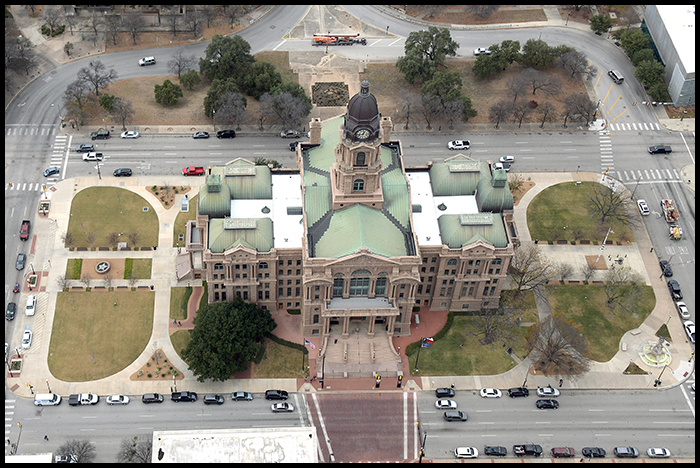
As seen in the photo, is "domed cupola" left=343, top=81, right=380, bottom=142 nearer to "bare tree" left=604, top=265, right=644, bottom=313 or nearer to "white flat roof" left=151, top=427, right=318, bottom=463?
"white flat roof" left=151, top=427, right=318, bottom=463

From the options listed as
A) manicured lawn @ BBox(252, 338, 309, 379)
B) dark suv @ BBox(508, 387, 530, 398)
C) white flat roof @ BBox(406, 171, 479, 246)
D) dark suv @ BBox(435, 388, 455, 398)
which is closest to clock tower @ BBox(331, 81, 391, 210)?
white flat roof @ BBox(406, 171, 479, 246)

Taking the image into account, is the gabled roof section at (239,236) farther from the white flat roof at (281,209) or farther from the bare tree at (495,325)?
the bare tree at (495,325)

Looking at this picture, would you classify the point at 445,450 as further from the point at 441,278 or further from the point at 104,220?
the point at 104,220

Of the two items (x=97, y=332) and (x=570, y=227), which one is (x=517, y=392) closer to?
(x=570, y=227)

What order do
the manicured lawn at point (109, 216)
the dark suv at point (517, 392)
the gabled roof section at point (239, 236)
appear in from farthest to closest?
1. the manicured lawn at point (109, 216)
2. the gabled roof section at point (239, 236)
3. the dark suv at point (517, 392)

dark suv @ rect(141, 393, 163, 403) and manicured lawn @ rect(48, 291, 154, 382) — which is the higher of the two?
manicured lawn @ rect(48, 291, 154, 382)

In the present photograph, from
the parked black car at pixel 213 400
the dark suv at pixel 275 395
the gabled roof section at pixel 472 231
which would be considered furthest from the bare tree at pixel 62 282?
the gabled roof section at pixel 472 231
